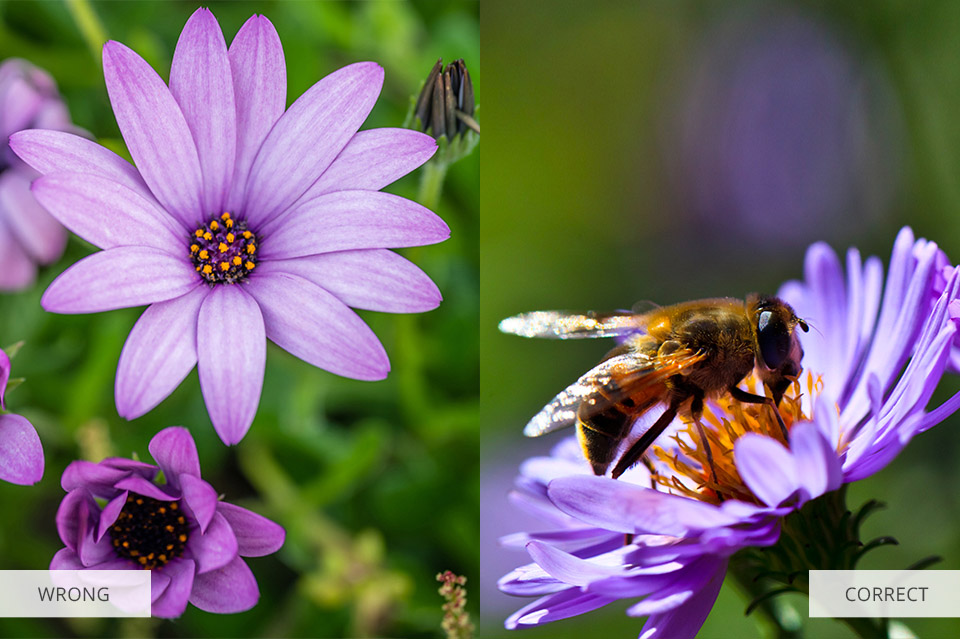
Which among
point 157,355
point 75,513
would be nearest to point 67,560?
point 75,513

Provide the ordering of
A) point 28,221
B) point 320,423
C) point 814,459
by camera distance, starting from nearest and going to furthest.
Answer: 1. point 814,459
2. point 28,221
3. point 320,423

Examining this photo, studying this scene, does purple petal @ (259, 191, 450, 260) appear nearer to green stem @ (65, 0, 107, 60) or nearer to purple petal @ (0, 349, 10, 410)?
purple petal @ (0, 349, 10, 410)

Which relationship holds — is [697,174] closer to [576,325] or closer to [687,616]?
[576,325]

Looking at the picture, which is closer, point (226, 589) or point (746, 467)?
point (746, 467)

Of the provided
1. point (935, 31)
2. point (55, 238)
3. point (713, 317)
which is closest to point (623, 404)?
point (713, 317)

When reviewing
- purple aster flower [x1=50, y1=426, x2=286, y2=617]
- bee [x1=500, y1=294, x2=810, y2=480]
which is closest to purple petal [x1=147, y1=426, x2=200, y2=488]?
purple aster flower [x1=50, y1=426, x2=286, y2=617]

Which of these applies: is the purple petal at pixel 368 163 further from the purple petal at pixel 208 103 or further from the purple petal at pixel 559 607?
the purple petal at pixel 559 607

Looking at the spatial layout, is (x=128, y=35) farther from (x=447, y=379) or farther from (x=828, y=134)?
(x=828, y=134)
